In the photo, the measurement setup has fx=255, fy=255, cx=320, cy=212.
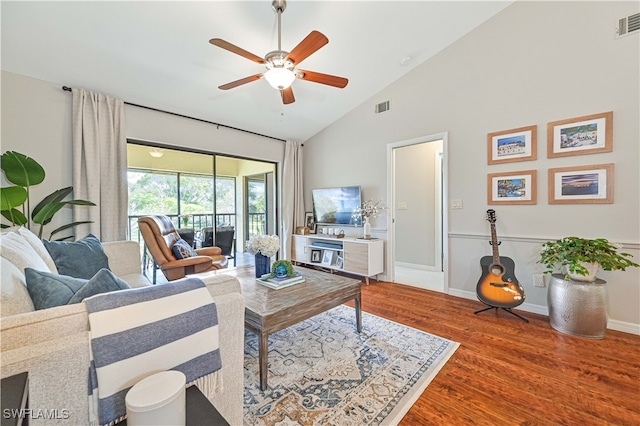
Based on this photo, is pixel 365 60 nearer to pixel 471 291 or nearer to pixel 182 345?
pixel 471 291

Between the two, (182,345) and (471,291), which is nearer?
(182,345)

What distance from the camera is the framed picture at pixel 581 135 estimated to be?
7.72 feet

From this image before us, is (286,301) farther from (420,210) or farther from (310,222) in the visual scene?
(420,210)

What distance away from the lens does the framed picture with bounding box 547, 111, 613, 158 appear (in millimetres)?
2352

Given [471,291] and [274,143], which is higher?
[274,143]

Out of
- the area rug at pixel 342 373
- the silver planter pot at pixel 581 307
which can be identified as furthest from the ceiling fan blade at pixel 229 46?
the silver planter pot at pixel 581 307

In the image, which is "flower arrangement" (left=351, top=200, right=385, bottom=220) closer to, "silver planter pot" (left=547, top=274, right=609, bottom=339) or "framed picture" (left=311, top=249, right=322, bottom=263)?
"framed picture" (left=311, top=249, right=322, bottom=263)

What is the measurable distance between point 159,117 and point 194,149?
0.59m

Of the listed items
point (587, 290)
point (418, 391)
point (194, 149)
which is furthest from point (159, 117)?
point (587, 290)

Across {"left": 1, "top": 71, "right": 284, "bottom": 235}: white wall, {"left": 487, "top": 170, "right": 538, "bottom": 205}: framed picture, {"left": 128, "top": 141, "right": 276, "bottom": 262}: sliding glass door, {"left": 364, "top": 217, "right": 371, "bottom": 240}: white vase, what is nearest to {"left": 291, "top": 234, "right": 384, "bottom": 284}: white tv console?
{"left": 364, "top": 217, "right": 371, "bottom": 240}: white vase

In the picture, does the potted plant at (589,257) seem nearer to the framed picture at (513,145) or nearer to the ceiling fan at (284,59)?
the framed picture at (513,145)

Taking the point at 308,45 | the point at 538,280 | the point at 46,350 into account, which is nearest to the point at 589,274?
the point at 538,280

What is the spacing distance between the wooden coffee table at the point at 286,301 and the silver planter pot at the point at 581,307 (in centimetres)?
179

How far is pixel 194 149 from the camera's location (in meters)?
3.81
